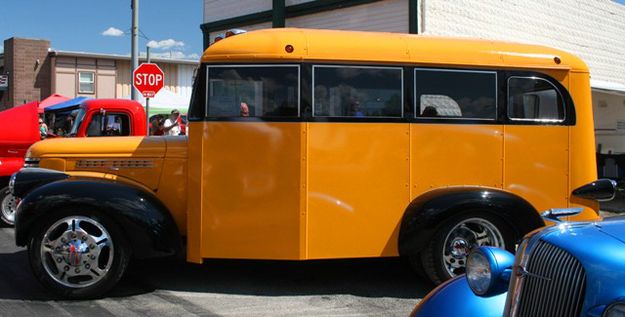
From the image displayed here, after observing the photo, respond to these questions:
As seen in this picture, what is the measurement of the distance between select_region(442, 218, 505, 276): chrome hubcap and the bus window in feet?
3.58

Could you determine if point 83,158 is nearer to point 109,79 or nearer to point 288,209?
point 288,209

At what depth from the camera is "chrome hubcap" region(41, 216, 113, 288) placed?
5.10 metres

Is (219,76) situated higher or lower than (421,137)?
higher

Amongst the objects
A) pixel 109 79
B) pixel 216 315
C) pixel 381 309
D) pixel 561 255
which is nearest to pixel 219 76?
pixel 216 315

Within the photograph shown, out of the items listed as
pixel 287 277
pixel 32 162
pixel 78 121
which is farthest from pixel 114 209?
pixel 78 121

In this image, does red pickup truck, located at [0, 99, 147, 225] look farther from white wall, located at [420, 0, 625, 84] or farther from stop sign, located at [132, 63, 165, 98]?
white wall, located at [420, 0, 625, 84]

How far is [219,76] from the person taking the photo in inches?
207

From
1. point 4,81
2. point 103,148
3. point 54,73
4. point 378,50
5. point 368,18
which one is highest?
point 54,73

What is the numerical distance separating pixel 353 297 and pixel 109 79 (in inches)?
1262

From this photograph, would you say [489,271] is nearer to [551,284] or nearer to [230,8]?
[551,284]

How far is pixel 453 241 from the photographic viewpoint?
17.9 feet

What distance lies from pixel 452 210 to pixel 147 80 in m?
8.63

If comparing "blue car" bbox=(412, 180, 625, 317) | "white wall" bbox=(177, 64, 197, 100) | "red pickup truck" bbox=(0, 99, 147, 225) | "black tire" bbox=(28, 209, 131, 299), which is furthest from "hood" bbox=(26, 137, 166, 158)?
"white wall" bbox=(177, 64, 197, 100)

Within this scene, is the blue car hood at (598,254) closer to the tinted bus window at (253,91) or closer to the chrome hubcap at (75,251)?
the tinted bus window at (253,91)
